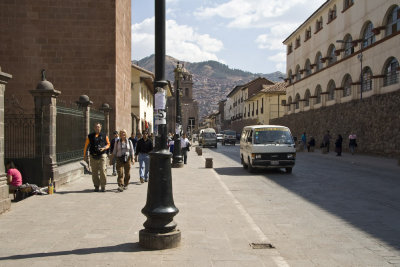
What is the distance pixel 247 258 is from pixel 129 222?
2657 mm

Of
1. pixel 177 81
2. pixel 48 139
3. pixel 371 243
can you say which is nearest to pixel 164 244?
pixel 371 243

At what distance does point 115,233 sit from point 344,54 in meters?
31.5

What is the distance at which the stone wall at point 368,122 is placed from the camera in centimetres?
2372

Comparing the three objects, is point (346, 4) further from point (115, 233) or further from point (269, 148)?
point (115, 233)

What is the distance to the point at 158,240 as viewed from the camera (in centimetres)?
519

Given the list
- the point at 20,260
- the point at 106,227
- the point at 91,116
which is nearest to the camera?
the point at 20,260

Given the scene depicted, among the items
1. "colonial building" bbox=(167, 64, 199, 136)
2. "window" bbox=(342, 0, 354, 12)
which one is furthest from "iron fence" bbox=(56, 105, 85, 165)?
"colonial building" bbox=(167, 64, 199, 136)

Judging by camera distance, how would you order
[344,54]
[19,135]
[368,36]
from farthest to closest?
[344,54]
[368,36]
[19,135]

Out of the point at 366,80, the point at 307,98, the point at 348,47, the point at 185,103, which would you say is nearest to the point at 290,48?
the point at 307,98

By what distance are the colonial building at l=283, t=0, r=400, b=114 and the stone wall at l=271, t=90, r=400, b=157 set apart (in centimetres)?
92

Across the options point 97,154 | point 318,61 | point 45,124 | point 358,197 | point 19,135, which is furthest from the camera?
point 318,61

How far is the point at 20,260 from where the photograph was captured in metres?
4.77

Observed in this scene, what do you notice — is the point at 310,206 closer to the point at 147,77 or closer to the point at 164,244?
the point at 164,244

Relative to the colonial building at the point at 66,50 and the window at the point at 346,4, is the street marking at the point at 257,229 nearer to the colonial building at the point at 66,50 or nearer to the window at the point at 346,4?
the colonial building at the point at 66,50
